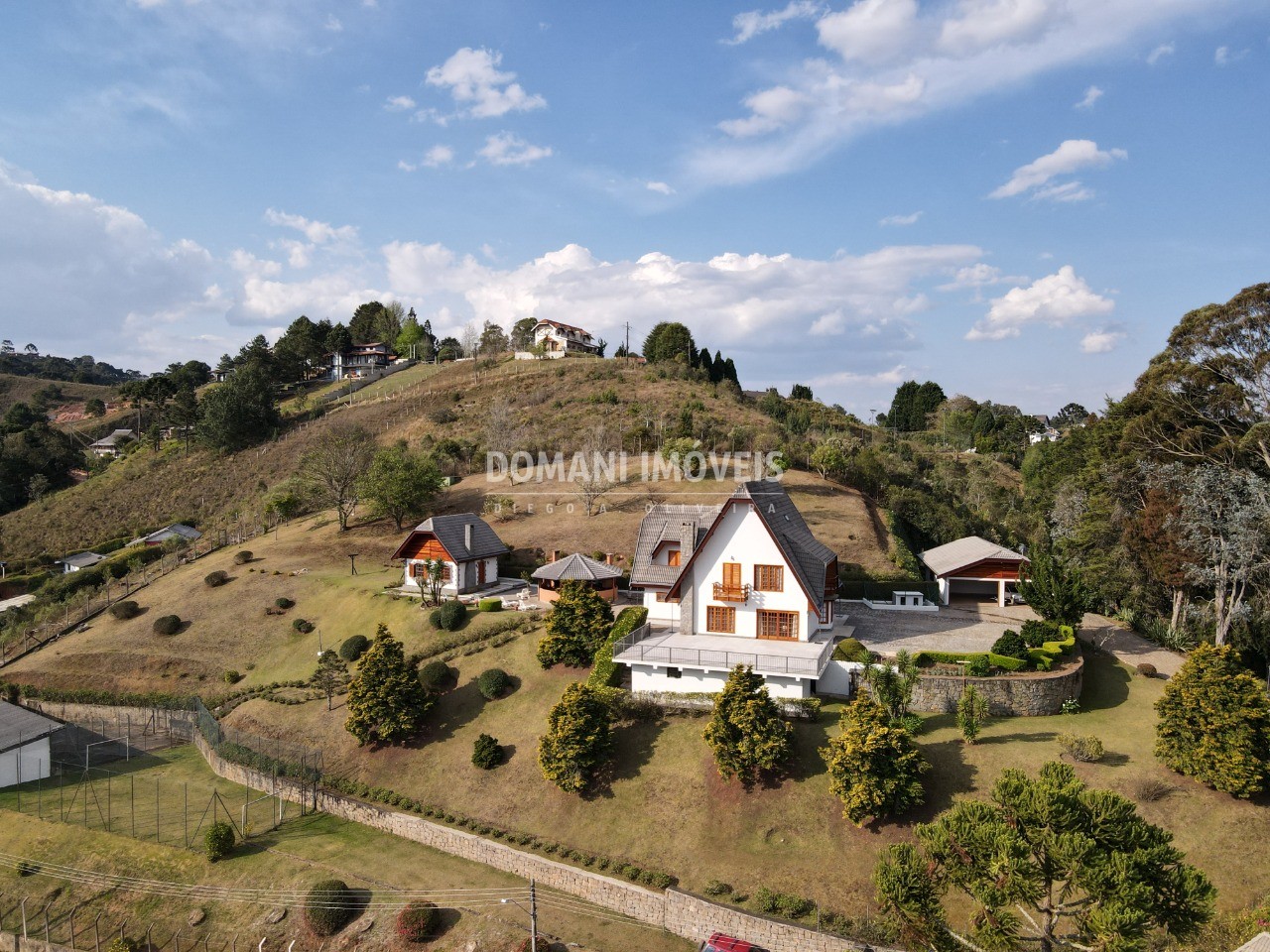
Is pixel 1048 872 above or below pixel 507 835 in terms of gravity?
above

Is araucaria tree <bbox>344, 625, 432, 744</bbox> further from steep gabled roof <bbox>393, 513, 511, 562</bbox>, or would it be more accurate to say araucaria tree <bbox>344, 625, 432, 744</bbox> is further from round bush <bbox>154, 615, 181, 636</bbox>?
round bush <bbox>154, 615, 181, 636</bbox>

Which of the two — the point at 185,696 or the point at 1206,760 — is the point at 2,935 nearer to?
the point at 185,696

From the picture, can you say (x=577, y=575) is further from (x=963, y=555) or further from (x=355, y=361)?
(x=355, y=361)

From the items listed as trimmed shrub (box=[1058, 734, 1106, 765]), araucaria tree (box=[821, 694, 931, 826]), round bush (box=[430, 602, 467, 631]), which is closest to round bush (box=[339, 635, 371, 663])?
round bush (box=[430, 602, 467, 631])

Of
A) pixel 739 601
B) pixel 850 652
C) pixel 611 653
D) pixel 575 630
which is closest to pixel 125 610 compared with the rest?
pixel 575 630

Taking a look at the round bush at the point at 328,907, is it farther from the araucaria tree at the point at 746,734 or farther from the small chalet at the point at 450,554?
the small chalet at the point at 450,554

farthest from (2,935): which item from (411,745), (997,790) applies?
(997,790)
